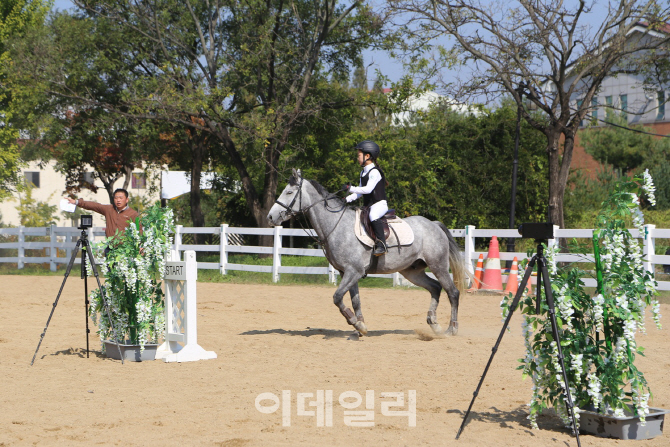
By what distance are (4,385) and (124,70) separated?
20.4m

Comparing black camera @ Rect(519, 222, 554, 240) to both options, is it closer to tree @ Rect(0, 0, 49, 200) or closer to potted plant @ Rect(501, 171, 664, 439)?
potted plant @ Rect(501, 171, 664, 439)

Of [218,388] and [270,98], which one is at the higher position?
[270,98]

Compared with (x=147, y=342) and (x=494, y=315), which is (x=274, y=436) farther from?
(x=494, y=315)

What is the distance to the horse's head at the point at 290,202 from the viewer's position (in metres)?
9.75

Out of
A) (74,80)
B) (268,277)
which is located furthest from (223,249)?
(74,80)

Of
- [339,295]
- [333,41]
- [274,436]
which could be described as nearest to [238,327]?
[339,295]

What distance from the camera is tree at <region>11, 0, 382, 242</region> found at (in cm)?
2250

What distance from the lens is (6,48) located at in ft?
103

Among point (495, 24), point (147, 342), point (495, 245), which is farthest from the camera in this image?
point (495, 24)

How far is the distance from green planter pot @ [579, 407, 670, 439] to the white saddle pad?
501 cm

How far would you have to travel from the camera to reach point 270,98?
→ 24.7 metres

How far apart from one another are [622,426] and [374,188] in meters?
5.18

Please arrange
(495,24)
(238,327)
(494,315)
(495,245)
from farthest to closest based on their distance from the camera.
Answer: (495,24)
(495,245)
(494,315)
(238,327)

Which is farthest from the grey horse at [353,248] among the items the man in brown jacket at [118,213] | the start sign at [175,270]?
the man in brown jacket at [118,213]
